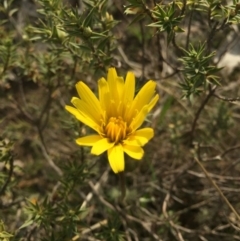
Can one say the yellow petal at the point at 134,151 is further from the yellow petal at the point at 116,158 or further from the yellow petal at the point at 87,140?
the yellow petal at the point at 87,140

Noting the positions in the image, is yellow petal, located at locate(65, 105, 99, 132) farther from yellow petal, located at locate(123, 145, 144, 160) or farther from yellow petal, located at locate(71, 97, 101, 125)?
yellow petal, located at locate(123, 145, 144, 160)

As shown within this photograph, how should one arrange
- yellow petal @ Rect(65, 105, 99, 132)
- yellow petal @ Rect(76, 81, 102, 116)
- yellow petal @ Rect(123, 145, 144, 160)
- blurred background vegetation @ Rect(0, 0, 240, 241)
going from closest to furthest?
yellow petal @ Rect(123, 145, 144, 160) < yellow petal @ Rect(65, 105, 99, 132) < yellow petal @ Rect(76, 81, 102, 116) < blurred background vegetation @ Rect(0, 0, 240, 241)

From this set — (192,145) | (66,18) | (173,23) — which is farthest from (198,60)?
(192,145)

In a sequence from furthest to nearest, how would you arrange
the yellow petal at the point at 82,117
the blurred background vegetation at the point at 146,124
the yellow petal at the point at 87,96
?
the blurred background vegetation at the point at 146,124 < the yellow petal at the point at 87,96 < the yellow petal at the point at 82,117

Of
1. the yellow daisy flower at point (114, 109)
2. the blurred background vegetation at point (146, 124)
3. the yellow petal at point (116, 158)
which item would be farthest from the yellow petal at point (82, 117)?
the blurred background vegetation at point (146, 124)

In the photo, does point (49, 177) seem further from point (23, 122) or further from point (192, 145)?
point (192, 145)

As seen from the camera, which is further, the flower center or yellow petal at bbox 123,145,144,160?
the flower center

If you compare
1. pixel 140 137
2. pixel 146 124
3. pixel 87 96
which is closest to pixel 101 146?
pixel 140 137

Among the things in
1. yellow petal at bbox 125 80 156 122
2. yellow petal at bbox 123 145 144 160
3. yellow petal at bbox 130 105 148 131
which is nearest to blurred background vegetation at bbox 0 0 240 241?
yellow petal at bbox 125 80 156 122
